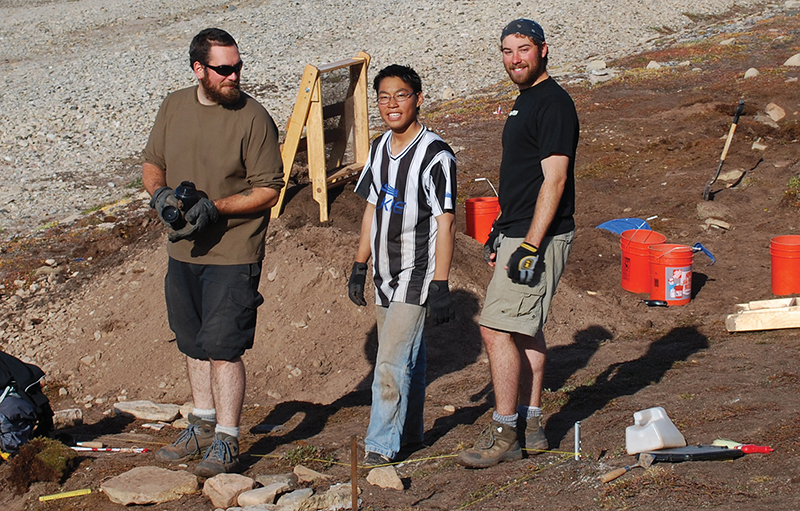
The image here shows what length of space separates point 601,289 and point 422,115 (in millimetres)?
9392

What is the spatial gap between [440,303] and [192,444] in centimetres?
161

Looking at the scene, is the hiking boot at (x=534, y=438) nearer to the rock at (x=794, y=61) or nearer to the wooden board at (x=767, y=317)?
the wooden board at (x=767, y=317)

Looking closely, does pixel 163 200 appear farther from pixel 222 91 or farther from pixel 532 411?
pixel 532 411

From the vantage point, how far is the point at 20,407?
4.57m

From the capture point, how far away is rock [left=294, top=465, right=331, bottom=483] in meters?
4.13

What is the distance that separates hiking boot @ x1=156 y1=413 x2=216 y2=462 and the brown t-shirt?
0.96 meters

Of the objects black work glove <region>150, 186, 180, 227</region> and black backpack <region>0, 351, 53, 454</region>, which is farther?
black backpack <region>0, 351, 53, 454</region>

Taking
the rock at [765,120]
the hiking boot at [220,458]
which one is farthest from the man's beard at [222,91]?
the rock at [765,120]

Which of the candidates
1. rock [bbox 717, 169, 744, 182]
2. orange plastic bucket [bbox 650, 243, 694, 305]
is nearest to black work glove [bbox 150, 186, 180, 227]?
orange plastic bucket [bbox 650, 243, 694, 305]

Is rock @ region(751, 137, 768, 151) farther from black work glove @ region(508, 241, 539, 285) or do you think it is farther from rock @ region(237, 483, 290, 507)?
rock @ region(237, 483, 290, 507)

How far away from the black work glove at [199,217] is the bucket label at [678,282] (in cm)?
526

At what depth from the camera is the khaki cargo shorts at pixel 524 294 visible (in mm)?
3887

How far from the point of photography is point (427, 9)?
29391mm

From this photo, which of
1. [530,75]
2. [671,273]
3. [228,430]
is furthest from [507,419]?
[671,273]
